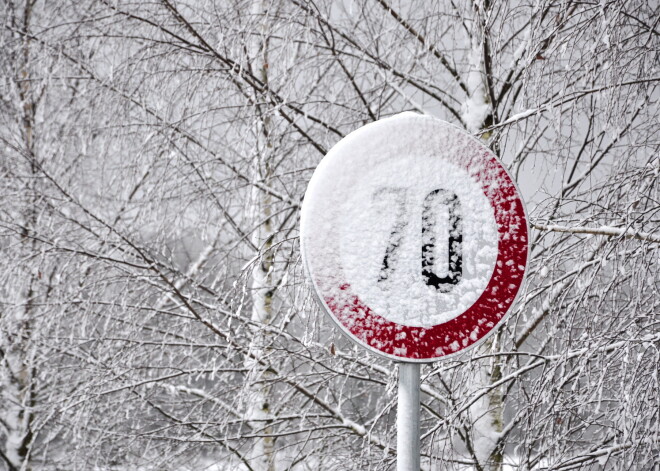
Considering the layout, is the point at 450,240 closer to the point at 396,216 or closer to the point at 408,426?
the point at 396,216

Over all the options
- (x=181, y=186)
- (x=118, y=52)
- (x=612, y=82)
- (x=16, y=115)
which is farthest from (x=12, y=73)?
(x=612, y=82)

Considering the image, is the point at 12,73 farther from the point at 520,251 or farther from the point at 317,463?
the point at 520,251

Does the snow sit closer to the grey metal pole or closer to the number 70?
the number 70

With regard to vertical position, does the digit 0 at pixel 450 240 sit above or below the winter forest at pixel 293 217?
below

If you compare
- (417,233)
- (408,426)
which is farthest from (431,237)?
(408,426)

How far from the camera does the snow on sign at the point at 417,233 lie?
1.32 metres

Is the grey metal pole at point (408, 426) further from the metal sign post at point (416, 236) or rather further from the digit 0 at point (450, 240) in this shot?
the digit 0 at point (450, 240)

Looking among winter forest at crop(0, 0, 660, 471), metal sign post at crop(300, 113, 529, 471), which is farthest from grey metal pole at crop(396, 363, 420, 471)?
winter forest at crop(0, 0, 660, 471)

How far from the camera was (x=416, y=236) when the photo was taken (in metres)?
1.36

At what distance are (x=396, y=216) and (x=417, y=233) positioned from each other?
2.3 inches

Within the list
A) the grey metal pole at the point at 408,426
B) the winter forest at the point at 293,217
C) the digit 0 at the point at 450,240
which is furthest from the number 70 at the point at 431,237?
the winter forest at the point at 293,217

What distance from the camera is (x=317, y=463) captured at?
351cm

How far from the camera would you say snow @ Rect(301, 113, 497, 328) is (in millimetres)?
1335

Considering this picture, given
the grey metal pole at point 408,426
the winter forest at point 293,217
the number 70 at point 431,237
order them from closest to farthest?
1. the grey metal pole at point 408,426
2. the number 70 at point 431,237
3. the winter forest at point 293,217
